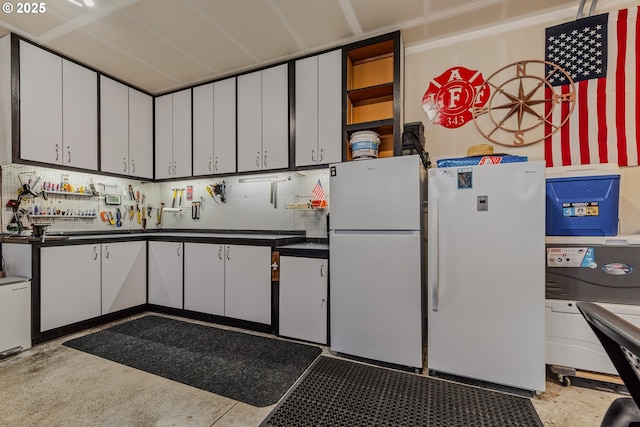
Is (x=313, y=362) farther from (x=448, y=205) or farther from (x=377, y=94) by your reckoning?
(x=377, y=94)

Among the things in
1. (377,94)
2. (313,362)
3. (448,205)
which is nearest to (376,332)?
(313,362)

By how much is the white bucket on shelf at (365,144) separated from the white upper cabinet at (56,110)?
306 cm

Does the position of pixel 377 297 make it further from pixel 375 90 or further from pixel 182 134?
pixel 182 134

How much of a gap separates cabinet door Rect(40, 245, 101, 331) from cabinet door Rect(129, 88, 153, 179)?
4.29 feet

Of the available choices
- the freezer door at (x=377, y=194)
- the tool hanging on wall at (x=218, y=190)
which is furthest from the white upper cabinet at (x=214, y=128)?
the freezer door at (x=377, y=194)

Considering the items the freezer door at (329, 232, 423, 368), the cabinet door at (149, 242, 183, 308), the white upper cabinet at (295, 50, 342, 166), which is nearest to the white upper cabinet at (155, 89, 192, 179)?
the cabinet door at (149, 242, 183, 308)

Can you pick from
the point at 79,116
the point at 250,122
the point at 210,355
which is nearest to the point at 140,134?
the point at 79,116

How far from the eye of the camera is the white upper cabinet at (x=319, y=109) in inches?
123

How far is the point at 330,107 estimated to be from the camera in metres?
3.15

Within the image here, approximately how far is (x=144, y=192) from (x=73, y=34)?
2112mm

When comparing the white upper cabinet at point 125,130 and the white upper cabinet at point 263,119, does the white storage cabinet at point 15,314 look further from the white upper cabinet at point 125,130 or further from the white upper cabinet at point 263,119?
the white upper cabinet at point 263,119

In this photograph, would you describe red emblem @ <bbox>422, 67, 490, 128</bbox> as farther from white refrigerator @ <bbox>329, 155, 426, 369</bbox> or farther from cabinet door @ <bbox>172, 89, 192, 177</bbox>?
cabinet door @ <bbox>172, 89, 192, 177</bbox>

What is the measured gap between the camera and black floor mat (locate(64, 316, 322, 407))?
2.13 m

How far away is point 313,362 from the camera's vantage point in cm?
246
